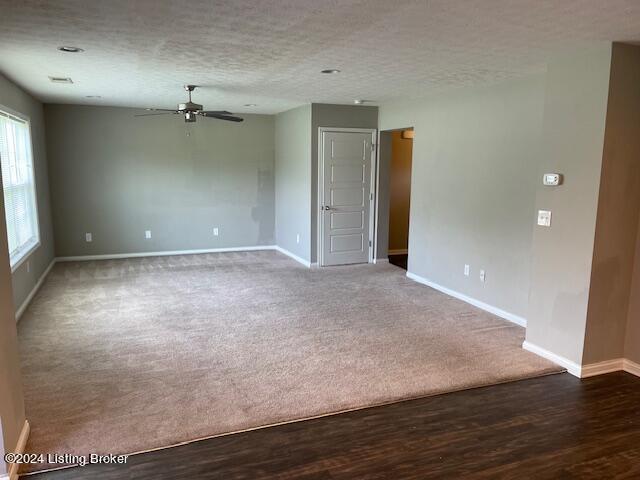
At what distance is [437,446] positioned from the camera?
2.51 m

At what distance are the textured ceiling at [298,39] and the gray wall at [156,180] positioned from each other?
218 centimetres

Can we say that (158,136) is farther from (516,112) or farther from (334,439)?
(334,439)

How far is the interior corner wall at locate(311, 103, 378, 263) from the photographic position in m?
6.47

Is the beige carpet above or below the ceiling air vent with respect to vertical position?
below

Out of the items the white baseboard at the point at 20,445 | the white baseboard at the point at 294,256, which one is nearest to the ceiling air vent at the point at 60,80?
the white baseboard at the point at 20,445

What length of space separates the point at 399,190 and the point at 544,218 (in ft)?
14.6

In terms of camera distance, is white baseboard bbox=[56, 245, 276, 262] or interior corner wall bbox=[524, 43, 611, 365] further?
white baseboard bbox=[56, 245, 276, 262]

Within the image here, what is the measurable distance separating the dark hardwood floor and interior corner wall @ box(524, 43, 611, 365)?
0.61 m

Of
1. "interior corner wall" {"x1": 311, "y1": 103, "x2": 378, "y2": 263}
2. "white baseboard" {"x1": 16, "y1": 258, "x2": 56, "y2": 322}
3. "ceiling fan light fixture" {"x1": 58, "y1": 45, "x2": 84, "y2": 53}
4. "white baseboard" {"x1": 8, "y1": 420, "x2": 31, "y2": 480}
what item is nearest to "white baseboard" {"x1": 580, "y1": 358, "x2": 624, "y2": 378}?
"white baseboard" {"x1": 8, "y1": 420, "x2": 31, "y2": 480}

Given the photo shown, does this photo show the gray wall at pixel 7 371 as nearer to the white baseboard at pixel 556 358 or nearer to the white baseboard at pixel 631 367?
→ the white baseboard at pixel 556 358

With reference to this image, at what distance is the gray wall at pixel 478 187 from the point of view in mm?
4285

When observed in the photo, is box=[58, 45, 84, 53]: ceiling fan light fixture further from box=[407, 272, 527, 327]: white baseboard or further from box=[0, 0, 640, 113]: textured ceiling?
box=[407, 272, 527, 327]: white baseboard

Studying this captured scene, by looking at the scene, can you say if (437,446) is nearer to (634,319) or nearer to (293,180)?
(634,319)

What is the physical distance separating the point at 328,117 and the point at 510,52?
3.44 metres
